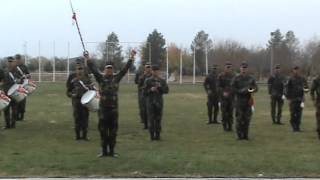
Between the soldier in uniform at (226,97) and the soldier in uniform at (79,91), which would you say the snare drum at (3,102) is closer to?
the soldier in uniform at (79,91)

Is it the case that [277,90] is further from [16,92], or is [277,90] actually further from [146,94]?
[16,92]

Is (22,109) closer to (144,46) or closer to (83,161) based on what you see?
(83,161)

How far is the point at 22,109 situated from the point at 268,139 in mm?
8262

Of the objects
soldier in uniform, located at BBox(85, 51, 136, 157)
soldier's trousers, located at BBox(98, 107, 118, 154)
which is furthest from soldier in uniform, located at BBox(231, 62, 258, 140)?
soldier's trousers, located at BBox(98, 107, 118, 154)

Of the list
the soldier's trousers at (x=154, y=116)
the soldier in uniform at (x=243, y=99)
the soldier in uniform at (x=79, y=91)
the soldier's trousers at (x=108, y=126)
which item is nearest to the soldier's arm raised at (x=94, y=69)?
the soldier's trousers at (x=108, y=126)

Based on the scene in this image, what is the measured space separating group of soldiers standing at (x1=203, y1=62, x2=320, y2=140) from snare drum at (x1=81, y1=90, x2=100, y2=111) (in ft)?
11.3

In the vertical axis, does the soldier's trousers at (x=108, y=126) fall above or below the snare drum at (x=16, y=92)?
below

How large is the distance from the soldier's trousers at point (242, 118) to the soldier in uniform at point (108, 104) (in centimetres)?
395

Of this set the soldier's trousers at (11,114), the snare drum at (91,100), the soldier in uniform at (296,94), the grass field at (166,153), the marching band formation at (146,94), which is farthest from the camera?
the soldier in uniform at (296,94)

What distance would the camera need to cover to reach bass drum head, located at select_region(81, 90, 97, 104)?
15.1 metres

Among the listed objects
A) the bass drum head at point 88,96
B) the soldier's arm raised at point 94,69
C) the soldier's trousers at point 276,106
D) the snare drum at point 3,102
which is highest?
the soldier's arm raised at point 94,69

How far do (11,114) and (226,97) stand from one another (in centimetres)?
602

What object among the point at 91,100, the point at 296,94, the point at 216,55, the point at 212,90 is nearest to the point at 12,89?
the point at 91,100

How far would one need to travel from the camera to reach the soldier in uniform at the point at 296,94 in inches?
714
